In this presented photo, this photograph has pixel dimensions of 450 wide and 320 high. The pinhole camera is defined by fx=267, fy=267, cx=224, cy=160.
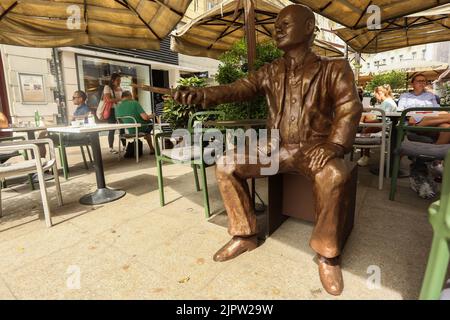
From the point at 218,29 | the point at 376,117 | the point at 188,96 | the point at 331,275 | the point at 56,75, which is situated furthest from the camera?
the point at 56,75

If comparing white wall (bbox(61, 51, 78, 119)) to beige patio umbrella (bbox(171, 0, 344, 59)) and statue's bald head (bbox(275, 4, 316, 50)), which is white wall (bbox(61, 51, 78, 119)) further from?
statue's bald head (bbox(275, 4, 316, 50))

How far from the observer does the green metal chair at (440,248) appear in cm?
100

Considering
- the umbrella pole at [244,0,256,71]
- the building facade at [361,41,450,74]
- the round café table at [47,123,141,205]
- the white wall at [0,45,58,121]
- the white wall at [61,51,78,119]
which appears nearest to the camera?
the umbrella pole at [244,0,256,71]

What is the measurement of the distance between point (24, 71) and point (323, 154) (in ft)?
33.2

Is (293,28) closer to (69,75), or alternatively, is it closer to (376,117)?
(376,117)

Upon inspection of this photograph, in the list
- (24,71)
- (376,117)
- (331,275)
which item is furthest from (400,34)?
(24,71)

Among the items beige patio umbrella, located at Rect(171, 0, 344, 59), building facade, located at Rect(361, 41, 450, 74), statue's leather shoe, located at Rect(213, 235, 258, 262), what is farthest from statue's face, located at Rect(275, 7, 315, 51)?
building facade, located at Rect(361, 41, 450, 74)

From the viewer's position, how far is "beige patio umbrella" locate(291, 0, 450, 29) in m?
3.36

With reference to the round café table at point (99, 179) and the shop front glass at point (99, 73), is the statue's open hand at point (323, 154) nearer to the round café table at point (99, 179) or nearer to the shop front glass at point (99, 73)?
the round café table at point (99, 179)

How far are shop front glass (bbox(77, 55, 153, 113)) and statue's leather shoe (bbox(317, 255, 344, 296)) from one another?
8981 mm

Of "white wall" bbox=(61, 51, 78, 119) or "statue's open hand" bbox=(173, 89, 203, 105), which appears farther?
"white wall" bbox=(61, 51, 78, 119)

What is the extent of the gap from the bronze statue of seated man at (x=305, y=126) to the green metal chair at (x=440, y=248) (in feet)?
2.19

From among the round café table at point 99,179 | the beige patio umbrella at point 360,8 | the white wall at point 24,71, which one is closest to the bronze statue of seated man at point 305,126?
the beige patio umbrella at point 360,8

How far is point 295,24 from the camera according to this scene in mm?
1978
